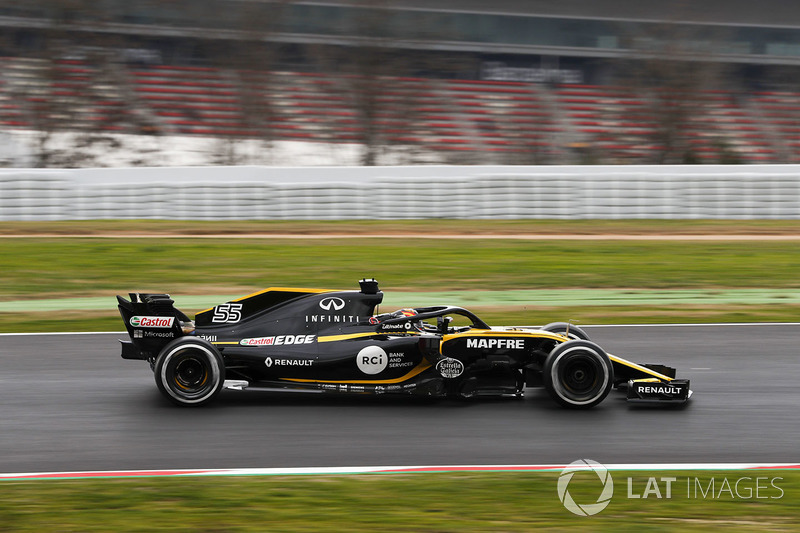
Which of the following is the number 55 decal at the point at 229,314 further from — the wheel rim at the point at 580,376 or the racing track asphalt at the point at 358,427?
the wheel rim at the point at 580,376

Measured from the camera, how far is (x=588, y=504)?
203 inches

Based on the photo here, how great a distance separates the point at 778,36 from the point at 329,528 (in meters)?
33.7

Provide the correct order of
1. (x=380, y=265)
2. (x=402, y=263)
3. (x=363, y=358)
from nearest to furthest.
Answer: (x=363, y=358) < (x=380, y=265) < (x=402, y=263)

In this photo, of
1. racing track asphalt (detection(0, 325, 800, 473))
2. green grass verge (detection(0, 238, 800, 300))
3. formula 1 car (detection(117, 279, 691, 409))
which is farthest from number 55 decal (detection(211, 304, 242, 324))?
green grass verge (detection(0, 238, 800, 300))

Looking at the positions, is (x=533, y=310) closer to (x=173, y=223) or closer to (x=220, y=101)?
(x=173, y=223)

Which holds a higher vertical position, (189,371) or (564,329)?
(564,329)

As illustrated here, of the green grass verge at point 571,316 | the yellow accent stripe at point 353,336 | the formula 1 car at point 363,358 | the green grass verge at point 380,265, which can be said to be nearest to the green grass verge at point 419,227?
the green grass verge at point 380,265

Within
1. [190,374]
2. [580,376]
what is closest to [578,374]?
[580,376]

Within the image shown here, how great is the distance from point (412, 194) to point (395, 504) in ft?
46.3

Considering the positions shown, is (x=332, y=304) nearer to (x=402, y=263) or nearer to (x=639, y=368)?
(x=639, y=368)

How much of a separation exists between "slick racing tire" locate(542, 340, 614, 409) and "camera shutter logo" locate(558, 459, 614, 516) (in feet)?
3.66

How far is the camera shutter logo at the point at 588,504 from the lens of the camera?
16.7ft

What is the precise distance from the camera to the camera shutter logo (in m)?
5.10

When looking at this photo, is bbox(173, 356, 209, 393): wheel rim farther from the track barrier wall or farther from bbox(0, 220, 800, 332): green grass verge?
the track barrier wall
